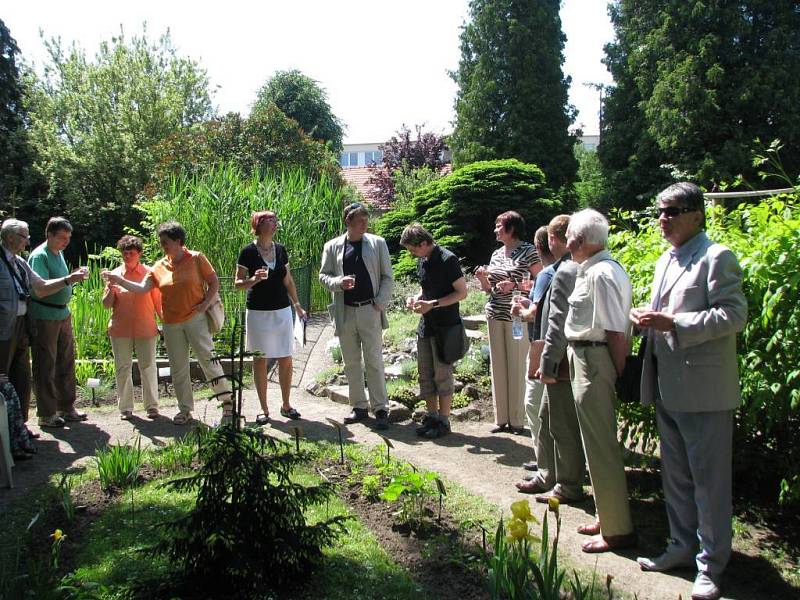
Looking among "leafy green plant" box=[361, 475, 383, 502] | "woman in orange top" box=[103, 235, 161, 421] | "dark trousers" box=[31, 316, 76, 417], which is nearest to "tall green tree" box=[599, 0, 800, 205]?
"woman in orange top" box=[103, 235, 161, 421]

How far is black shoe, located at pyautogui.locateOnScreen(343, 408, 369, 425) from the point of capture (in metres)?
6.62

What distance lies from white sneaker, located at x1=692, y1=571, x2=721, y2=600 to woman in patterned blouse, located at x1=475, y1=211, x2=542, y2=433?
2.82 metres

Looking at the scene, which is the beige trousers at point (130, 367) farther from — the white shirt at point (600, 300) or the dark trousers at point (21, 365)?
the white shirt at point (600, 300)

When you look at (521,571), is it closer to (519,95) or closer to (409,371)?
(409,371)

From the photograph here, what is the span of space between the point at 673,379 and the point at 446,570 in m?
1.42

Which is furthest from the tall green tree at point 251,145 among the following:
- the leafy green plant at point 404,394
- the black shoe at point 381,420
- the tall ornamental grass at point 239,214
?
the black shoe at point 381,420

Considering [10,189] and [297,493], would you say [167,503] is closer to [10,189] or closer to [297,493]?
[297,493]

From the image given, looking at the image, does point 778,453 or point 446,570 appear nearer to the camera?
point 446,570

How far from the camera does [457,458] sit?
18.2ft

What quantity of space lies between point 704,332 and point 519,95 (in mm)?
26316

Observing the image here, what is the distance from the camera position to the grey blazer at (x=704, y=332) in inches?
121

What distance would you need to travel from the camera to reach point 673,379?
3.29m

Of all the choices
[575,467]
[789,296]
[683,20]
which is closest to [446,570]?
[575,467]

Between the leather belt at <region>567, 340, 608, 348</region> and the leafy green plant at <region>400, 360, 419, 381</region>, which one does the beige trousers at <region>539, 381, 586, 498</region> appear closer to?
the leather belt at <region>567, 340, 608, 348</region>
